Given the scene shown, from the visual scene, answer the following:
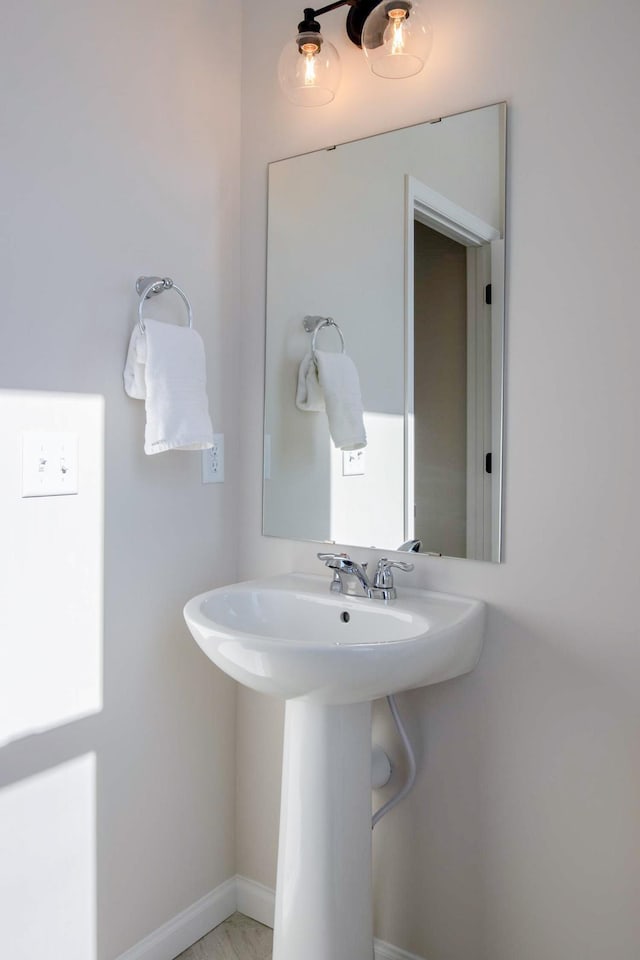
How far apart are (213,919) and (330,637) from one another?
855 millimetres

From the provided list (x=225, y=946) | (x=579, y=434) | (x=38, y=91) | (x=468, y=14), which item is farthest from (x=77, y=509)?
(x=468, y=14)

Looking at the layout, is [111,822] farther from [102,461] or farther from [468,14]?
[468,14]

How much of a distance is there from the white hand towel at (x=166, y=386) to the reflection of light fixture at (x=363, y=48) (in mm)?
617

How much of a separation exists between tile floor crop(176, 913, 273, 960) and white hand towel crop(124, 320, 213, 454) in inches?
47.6

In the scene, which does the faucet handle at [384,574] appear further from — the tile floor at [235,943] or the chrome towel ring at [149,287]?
the tile floor at [235,943]

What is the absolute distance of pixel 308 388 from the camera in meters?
1.78

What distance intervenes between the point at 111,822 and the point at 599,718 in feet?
3.45

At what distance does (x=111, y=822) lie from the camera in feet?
5.10

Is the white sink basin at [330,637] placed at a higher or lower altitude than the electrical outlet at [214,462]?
lower

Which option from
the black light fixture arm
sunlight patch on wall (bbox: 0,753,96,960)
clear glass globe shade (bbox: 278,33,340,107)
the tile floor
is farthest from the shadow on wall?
the black light fixture arm

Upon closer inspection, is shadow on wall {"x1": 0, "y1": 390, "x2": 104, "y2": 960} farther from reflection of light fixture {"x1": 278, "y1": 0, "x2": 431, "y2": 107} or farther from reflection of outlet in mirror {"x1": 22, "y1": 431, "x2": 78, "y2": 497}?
reflection of light fixture {"x1": 278, "y1": 0, "x2": 431, "y2": 107}

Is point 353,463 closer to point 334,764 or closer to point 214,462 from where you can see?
point 214,462

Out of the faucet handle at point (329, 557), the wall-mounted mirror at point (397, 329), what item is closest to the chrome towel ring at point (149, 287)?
the wall-mounted mirror at point (397, 329)

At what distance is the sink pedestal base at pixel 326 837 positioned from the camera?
4.52 ft
